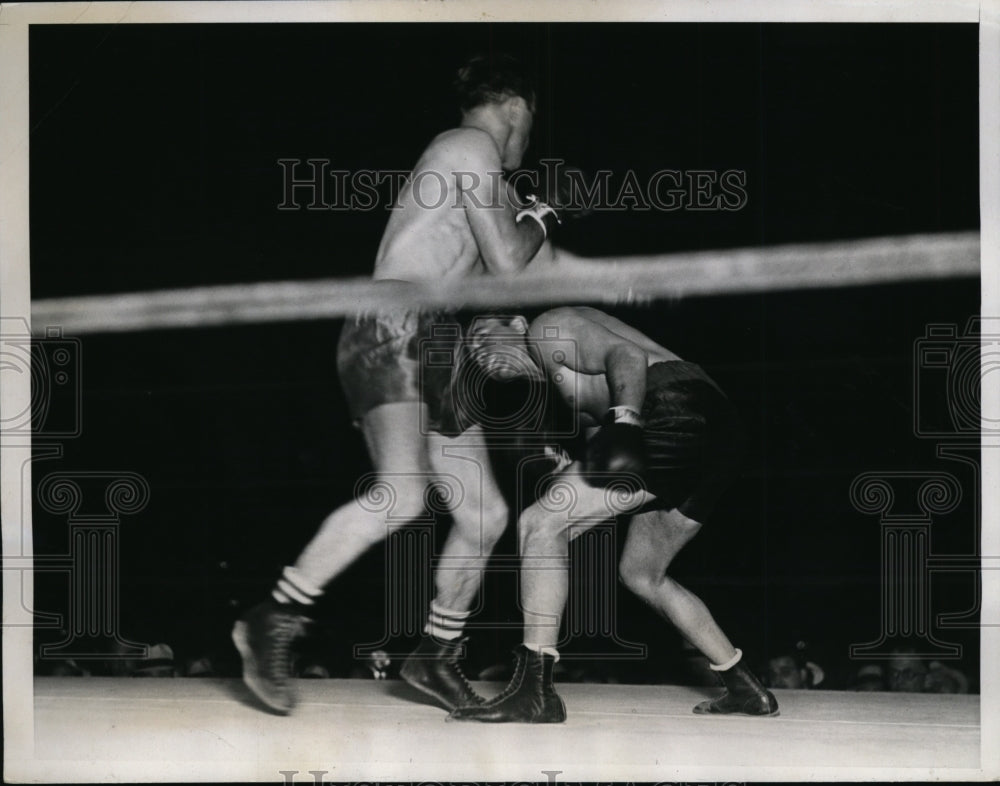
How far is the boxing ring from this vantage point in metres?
4.35

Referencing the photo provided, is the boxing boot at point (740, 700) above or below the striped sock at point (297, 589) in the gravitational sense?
below

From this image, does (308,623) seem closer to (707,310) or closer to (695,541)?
(695,541)

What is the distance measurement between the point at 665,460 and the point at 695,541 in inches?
13.3

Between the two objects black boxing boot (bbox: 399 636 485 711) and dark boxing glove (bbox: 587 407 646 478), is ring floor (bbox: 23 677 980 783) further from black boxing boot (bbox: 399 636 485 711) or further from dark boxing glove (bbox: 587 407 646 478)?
dark boxing glove (bbox: 587 407 646 478)

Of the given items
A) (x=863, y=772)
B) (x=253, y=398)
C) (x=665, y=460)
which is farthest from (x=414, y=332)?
(x=863, y=772)

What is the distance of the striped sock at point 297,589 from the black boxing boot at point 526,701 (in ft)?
2.24

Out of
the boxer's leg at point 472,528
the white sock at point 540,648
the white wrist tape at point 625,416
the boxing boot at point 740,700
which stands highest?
the white wrist tape at point 625,416

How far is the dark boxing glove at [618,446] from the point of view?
436cm

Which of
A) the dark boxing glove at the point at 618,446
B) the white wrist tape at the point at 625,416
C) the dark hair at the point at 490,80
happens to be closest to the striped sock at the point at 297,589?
the dark boxing glove at the point at 618,446

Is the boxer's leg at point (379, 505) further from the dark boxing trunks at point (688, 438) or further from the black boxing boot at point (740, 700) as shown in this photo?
the black boxing boot at point (740, 700)

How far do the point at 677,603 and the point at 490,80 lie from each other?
208cm

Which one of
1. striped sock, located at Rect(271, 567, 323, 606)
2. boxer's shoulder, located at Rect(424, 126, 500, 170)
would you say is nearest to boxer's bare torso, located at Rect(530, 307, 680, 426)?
boxer's shoulder, located at Rect(424, 126, 500, 170)

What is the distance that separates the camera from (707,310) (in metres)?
4.48

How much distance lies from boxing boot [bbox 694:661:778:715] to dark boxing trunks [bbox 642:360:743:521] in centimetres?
59
